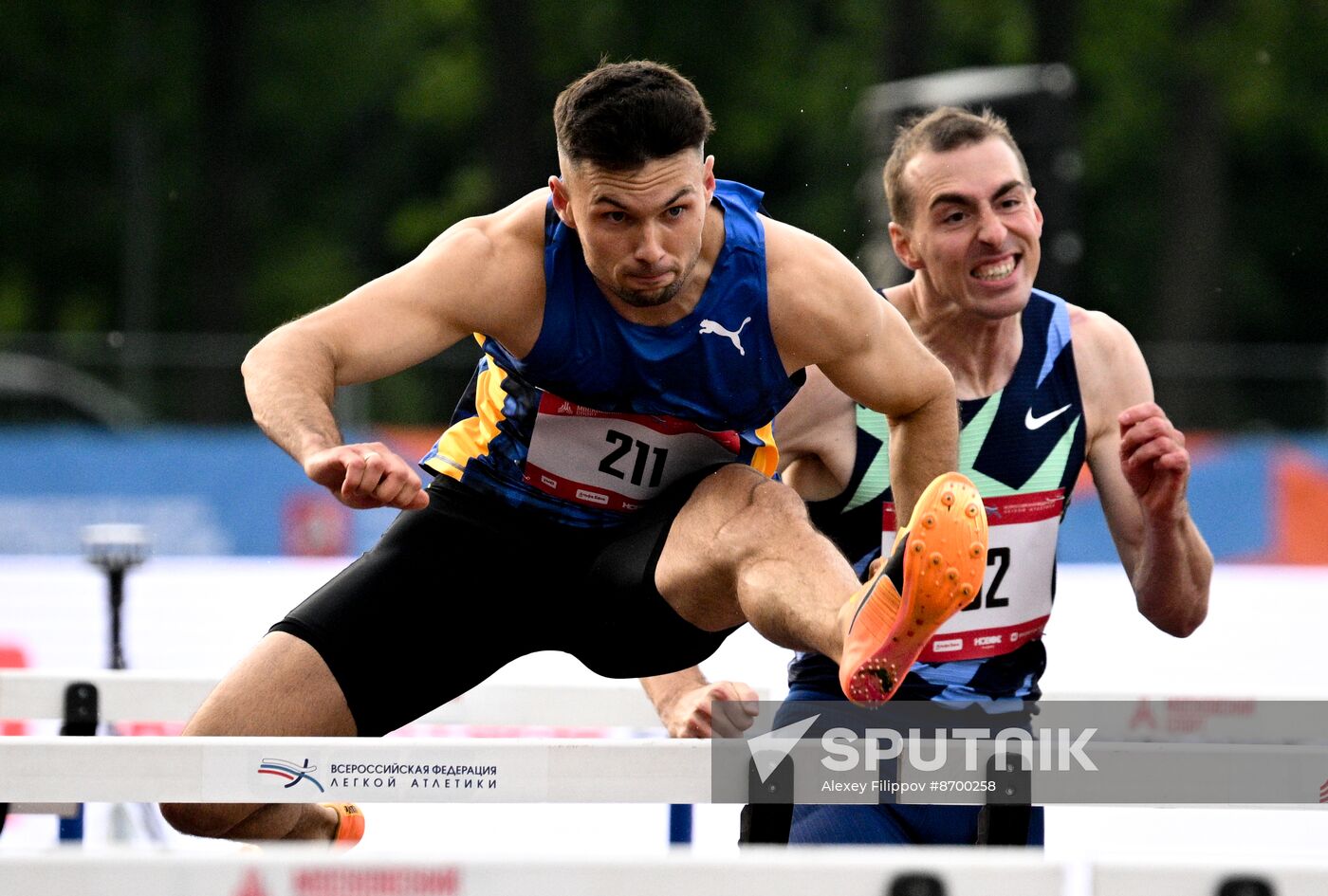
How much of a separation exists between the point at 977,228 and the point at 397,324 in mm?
A: 1384

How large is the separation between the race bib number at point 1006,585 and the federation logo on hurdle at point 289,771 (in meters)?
1.50

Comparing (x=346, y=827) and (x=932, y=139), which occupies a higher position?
(x=932, y=139)

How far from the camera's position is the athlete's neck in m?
4.23

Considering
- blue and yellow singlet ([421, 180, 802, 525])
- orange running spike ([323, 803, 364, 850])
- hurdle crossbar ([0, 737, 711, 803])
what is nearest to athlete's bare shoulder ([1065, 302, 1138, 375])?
blue and yellow singlet ([421, 180, 802, 525])

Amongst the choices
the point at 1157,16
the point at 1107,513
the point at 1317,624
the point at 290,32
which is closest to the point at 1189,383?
the point at 1157,16

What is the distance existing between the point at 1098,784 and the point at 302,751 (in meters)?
1.30

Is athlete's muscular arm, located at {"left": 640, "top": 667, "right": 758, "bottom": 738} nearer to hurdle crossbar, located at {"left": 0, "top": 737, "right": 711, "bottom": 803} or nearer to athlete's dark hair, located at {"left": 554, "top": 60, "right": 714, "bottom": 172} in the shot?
hurdle crossbar, located at {"left": 0, "top": 737, "right": 711, "bottom": 803}

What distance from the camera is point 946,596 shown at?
2.99 meters

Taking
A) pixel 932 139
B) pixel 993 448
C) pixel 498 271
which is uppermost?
pixel 932 139

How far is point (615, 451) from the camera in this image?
384 cm

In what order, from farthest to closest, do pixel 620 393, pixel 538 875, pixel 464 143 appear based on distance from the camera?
1. pixel 464 143
2. pixel 620 393
3. pixel 538 875

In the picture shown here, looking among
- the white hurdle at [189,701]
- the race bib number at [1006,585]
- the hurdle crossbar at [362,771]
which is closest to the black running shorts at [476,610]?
the white hurdle at [189,701]

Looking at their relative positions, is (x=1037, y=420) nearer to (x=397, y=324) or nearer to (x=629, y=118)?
(x=629, y=118)

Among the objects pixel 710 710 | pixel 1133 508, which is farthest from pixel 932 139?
pixel 710 710
